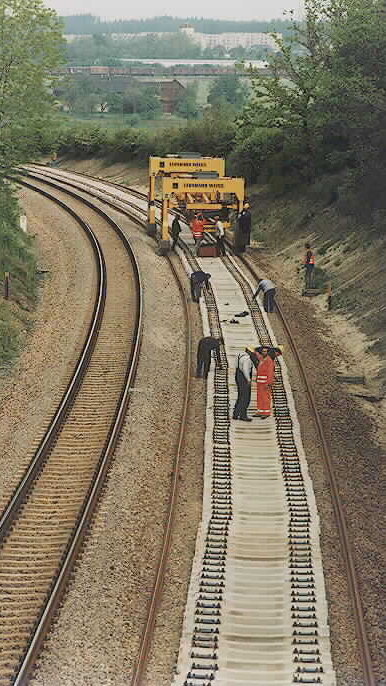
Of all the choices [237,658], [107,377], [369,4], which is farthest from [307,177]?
[237,658]

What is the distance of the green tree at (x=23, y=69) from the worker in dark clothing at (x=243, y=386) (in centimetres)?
1463

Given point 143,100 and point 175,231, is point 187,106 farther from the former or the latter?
point 175,231

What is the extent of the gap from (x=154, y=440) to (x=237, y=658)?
20.4 ft

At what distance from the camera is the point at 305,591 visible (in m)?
11.1

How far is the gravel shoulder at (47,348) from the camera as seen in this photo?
15625mm

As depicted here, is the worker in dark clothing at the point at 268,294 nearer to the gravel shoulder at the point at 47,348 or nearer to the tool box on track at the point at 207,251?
the gravel shoulder at the point at 47,348

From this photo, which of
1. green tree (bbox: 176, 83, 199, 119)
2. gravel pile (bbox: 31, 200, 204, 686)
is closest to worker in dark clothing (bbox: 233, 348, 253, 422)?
gravel pile (bbox: 31, 200, 204, 686)

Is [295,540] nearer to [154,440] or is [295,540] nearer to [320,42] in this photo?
[154,440]

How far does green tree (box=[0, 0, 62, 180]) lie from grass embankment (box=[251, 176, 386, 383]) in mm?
10025

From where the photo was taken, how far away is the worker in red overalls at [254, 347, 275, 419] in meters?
16.8

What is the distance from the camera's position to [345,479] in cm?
1449

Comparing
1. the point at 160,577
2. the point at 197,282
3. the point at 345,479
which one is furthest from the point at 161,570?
the point at 197,282

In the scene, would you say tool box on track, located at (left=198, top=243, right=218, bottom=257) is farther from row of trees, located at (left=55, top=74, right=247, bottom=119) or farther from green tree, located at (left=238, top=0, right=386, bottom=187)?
row of trees, located at (left=55, top=74, right=247, bottom=119)

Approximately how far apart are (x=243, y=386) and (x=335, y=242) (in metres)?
15.6
